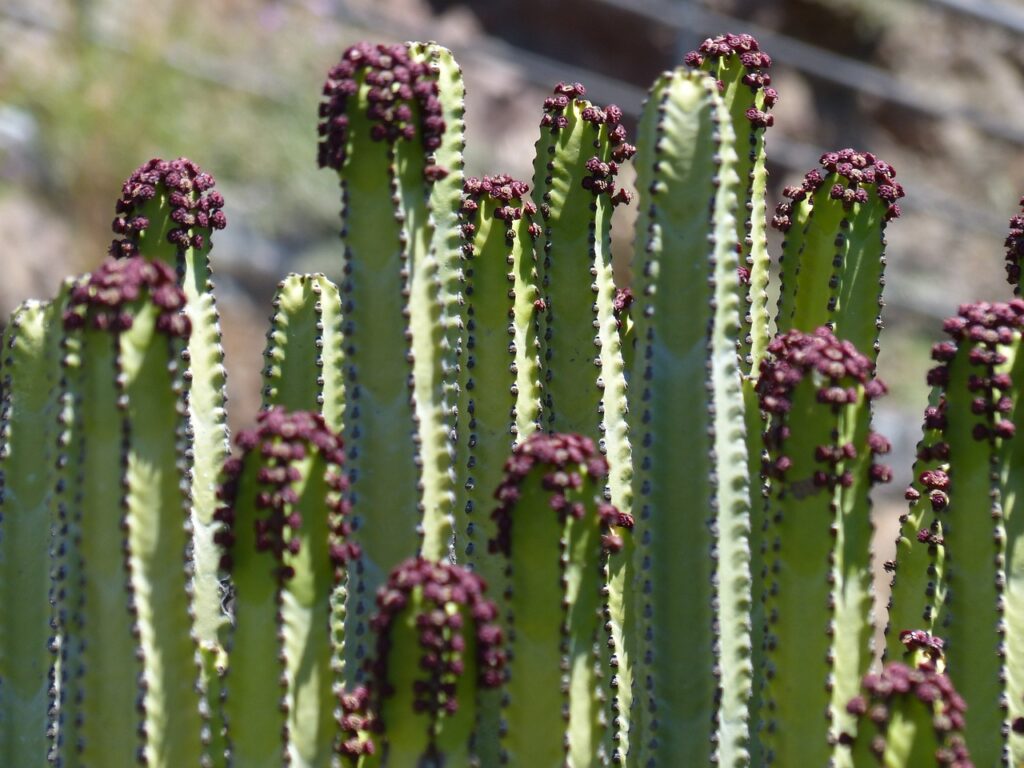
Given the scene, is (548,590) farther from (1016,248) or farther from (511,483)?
(1016,248)

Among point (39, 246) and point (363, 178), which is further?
point (39, 246)

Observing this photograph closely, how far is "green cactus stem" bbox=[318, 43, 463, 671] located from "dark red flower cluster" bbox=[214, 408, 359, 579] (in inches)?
8.7

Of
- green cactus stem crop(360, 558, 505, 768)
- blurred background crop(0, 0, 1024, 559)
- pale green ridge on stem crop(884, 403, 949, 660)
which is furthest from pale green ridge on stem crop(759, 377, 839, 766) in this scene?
blurred background crop(0, 0, 1024, 559)

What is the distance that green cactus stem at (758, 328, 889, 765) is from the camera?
120 inches

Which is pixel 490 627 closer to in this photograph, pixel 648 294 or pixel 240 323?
pixel 648 294

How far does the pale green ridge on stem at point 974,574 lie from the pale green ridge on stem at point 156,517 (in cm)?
147

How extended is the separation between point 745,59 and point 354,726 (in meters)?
1.84

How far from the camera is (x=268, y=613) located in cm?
287

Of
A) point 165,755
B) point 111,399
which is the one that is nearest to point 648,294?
point 111,399

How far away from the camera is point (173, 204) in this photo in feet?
12.1

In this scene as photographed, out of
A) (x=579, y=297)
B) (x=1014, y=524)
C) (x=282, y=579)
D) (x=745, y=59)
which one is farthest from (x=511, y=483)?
(x=745, y=59)

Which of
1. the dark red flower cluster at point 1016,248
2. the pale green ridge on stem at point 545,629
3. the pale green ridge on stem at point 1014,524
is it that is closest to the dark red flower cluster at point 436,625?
the pale green ridge on stem at point 545,629

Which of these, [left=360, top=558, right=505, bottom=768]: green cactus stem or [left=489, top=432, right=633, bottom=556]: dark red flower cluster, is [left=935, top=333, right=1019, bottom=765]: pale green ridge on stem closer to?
[left=489, top=432, right=633, bottom=556]: dark red flower cluster

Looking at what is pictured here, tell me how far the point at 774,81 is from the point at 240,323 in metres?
5.19
